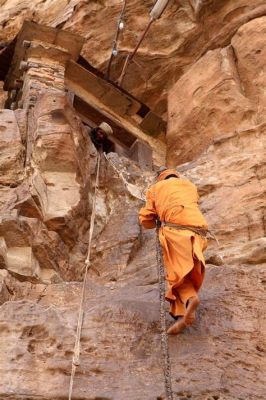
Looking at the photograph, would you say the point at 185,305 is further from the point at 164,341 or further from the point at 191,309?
the point at 164,341

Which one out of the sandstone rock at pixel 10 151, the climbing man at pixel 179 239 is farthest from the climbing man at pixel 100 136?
the climbing man at pixel 179 239

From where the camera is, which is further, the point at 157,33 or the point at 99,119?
the point at 157,33

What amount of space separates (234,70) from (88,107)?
2604mm

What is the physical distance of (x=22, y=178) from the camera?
802 cm

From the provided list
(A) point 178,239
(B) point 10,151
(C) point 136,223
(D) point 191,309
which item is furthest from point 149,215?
(B) point 10,151

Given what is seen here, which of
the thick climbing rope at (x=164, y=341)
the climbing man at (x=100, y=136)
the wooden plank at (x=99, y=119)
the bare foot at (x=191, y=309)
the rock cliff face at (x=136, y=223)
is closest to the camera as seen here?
the thick climbing rope at (x=164, y=341)

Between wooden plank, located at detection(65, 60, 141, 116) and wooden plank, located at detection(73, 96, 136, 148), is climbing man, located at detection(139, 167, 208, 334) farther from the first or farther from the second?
wooden plank, located at detection(65, 60, 141, 116)

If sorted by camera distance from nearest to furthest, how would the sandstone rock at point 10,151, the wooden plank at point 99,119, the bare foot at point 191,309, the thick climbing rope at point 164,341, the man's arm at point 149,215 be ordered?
the thick climbing rope at point 164,341 → the bare foot at point 191,309 → the man's arm at point 149,215 → the sandstone rock at point 10,151 → the wooden plank at point 99,119

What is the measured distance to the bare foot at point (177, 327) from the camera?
17.0 ft

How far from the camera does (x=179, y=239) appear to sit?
18.0ft

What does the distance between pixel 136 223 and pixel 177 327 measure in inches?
99.6

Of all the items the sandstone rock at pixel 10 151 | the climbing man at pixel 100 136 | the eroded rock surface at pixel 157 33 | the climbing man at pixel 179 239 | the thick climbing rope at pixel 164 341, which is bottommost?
the thick climbing rope at pixel 164 341

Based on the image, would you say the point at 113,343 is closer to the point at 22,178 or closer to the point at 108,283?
the point at 108,283

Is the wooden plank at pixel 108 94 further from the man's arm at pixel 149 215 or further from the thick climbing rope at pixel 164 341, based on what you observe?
the thick climbing rope at pixel 164 341
